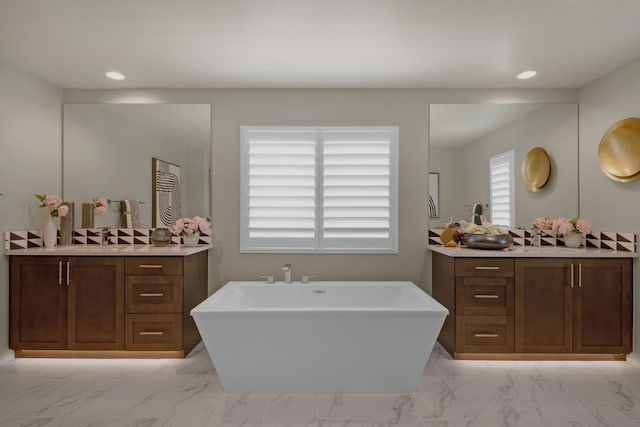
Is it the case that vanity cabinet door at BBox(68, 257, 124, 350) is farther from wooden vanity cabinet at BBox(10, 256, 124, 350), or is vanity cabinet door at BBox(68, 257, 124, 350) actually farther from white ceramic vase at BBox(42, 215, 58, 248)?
white ceramic vase at BBox(42, 215, 58, 248)

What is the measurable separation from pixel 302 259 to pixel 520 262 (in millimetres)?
1867

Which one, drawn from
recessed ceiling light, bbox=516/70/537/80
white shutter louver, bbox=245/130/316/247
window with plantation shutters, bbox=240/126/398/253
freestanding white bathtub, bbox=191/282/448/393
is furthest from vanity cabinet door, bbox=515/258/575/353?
white shutter louver, bbox=245/130/316/247

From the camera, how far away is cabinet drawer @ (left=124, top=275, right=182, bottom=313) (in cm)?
301

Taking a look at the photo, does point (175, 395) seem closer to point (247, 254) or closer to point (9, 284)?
point (247, 254)

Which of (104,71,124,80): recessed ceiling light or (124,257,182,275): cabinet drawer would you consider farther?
(104,71,124,80): recessed ceiling light

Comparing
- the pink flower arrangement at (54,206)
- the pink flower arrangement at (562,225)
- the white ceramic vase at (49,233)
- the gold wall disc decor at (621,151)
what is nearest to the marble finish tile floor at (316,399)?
the white ceramic vase at (49,233)

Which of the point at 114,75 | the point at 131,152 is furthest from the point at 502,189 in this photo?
the point at 114,75

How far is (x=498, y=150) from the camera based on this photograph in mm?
3598

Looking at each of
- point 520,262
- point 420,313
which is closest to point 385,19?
point 420,313

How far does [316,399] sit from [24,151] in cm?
307

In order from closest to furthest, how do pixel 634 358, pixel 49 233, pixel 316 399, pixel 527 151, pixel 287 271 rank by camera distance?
pixel 316 399 → pixel 634 358 → pixel 49 233 → pixel 287 271 → pixel 527 151

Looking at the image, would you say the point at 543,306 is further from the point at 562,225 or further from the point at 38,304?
the point at 38,304

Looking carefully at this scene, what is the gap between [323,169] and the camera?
11.5 ft

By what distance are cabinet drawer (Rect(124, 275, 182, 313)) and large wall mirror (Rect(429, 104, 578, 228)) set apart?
7.84 ft
